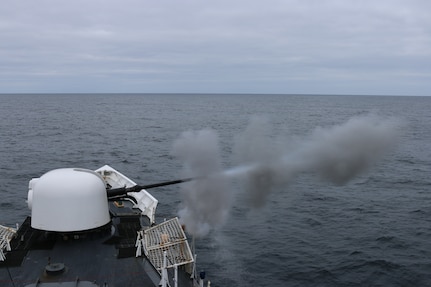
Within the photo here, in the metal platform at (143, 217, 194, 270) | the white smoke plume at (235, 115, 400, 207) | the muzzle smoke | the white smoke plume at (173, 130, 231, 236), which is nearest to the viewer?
the white smoke plume at (235, 115, 400, 207)

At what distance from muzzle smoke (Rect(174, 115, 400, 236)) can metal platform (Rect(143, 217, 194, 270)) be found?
5.81 ft

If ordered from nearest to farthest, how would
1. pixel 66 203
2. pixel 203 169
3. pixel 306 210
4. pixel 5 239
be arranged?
pixel 66 203 → pixel 5 239 → pixel 203 169 → pixel 306 210

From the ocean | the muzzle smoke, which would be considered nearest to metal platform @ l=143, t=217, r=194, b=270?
the muzzle smoke

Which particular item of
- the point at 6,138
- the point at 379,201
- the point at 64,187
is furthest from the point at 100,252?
the point at 6,138

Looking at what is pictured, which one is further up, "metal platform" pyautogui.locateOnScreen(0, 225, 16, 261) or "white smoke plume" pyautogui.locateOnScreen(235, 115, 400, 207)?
"white smoke plume" pyautogui.locateOnScreen(235, 115, 400, 207)

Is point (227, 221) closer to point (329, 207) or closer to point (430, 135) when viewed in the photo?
point (329, 207)

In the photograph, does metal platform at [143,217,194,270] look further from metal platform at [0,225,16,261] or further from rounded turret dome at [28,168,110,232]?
metal platform at [0,225,16,261]

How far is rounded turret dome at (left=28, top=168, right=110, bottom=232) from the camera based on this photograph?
17.2 meters

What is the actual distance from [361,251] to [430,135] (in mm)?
71880

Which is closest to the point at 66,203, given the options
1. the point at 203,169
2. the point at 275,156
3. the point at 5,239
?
the point at 5,239

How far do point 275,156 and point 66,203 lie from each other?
8187mm

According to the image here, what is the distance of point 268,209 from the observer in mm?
36750

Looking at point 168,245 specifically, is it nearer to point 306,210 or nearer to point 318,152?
point 318,152

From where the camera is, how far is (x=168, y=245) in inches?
680
